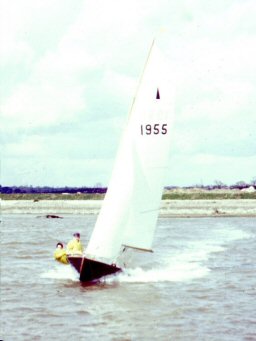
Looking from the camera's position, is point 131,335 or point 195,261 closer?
point 131,335

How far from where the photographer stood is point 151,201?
24.6 m

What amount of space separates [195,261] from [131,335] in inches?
653

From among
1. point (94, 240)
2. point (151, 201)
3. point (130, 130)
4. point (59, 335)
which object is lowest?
point (59, 335)

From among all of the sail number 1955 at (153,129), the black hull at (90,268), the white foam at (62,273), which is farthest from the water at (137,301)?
the sail number 1955 at (153,129)

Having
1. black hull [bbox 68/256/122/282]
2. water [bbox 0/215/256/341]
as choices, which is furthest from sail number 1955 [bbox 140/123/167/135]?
water [bbox 0/215/256/341]

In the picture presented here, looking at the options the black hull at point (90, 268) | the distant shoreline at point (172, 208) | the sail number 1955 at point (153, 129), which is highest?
the sail number 1955 at point (153, 129)

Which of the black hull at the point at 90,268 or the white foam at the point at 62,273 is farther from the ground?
the black hull at the point at 90,268

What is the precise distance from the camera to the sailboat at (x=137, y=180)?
23.7 meters

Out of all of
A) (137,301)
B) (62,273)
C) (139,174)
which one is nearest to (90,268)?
(137,301)

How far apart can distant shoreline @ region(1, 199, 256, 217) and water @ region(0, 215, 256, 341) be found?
54.5 m

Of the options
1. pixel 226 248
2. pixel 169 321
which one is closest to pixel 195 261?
pixel 226 248

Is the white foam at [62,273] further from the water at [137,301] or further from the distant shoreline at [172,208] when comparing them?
the distant shoreline at [172,208]

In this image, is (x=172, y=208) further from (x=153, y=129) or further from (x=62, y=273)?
(x=153, y=129)

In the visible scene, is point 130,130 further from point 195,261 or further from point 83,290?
point 195,261
